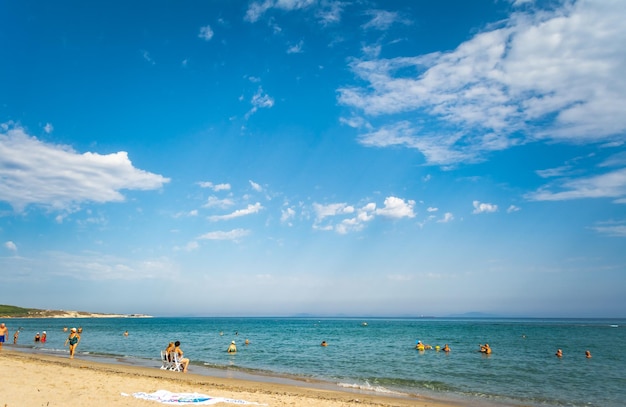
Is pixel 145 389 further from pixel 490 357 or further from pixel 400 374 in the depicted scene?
pixel 490 357

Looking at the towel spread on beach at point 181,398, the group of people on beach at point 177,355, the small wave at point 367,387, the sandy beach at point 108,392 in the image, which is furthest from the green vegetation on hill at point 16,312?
the towel spread on beach at point 181,398

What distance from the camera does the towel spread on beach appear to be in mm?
12938

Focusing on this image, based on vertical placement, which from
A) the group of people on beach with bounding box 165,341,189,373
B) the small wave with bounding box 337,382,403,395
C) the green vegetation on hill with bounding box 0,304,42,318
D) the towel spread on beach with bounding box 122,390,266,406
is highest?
the towel spread on beach with bounding box 122,390,266,406

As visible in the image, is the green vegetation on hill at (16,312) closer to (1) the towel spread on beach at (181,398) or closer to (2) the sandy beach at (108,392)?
(2) the sandy beach at (108,392)

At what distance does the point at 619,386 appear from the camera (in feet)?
73.2

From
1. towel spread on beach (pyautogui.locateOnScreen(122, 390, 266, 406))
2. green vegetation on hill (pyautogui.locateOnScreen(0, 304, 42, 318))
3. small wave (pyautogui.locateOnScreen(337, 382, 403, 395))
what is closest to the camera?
towel spread on beach (pyautogui.locateOnScreen(122, 390, 266, 406))

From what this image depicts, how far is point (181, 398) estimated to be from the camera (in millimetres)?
13391

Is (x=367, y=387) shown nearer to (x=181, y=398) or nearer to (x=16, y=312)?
(x=181, y=398)

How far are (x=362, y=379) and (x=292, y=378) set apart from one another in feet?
13.6

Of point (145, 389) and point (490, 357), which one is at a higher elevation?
point (145, 389)

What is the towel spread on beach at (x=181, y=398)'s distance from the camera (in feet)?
42.4

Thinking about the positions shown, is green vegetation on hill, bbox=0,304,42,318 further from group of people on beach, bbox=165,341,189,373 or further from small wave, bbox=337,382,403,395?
small wave, bbox=337,382,403,395

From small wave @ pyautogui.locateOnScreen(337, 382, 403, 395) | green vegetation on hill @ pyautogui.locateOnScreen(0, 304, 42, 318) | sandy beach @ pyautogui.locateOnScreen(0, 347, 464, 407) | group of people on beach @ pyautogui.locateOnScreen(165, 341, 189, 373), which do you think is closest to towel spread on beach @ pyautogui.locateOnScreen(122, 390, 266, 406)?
sandy beach @ pyautogui.locateOnScreen(0, 347, 464, 407)

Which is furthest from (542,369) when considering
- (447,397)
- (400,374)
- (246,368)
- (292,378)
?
(246,368)
